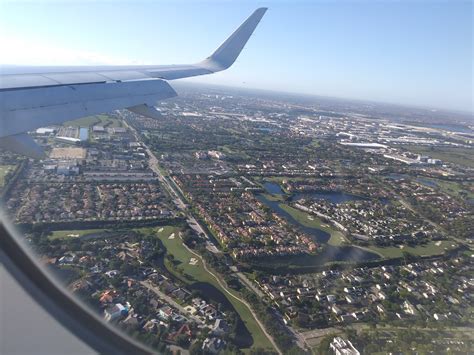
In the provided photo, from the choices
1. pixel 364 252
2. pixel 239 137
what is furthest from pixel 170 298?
pixel 239 137

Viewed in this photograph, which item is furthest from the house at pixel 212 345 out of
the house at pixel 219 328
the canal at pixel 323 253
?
the canal at pixel 323 253

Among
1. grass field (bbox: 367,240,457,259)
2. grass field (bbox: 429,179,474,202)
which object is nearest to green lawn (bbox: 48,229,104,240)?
grass field (bbox: 367,240,457,259)

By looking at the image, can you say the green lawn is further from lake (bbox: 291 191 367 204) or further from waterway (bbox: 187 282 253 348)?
lake (bbox: 291 191 367 204)

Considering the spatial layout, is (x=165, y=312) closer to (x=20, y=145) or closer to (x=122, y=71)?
(x=122, y=71)

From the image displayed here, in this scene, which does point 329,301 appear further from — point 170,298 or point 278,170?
point 278,170

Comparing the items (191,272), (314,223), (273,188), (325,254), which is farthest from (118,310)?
(273,188)

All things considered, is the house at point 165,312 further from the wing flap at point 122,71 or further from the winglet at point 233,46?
the winglet at point 233,46
